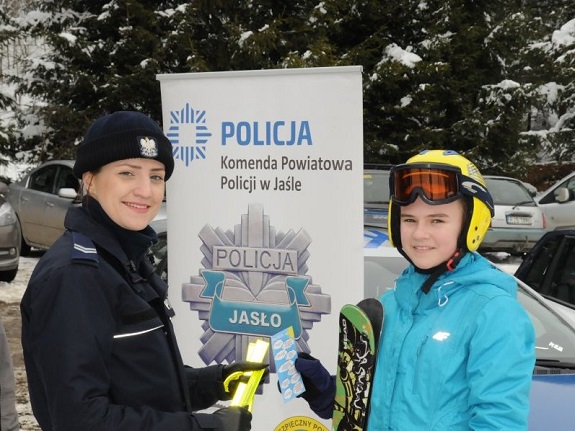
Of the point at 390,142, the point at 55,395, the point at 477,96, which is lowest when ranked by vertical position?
the point at 55,395

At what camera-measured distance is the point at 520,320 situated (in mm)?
1717

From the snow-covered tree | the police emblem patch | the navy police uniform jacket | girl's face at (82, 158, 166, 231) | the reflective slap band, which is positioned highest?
Answer: the snow-covered tree

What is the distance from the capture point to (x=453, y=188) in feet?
6.25

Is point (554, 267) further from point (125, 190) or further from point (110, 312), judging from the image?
point (110, 312)

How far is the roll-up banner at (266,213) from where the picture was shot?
327cm

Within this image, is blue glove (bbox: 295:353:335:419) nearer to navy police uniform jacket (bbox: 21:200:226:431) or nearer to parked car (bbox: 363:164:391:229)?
navy police uniform jacket (bbox: 21:200:226:431)

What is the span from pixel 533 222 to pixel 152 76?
7.90 meters

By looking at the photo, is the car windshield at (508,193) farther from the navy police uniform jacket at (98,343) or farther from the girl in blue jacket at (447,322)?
the navy police uniform jacket at (98,343)

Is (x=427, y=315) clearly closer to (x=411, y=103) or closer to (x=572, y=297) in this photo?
(x=572, y=297)

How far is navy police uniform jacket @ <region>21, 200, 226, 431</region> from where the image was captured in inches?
58.1

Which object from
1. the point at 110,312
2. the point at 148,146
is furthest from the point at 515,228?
the point at 110,312

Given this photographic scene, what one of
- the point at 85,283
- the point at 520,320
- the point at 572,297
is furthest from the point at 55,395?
the point at 572,297

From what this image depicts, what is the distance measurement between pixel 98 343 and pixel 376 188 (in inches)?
229

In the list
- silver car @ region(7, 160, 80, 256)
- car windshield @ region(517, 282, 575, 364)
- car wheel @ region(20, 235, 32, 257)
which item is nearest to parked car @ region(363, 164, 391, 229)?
car windshield @ region(517, 282, 575, 364)
